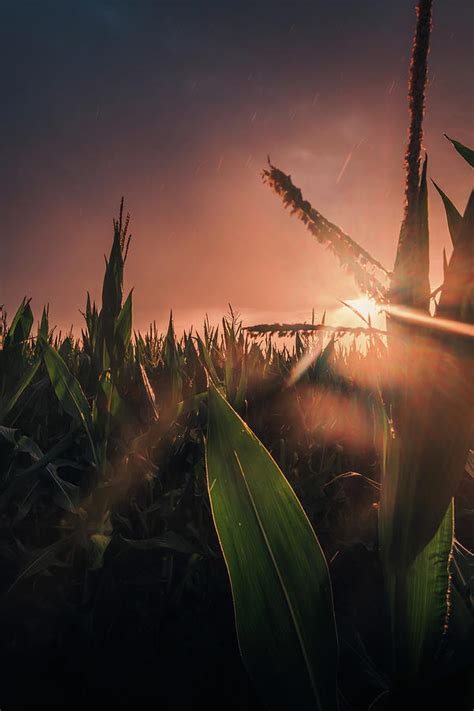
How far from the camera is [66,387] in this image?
4.12ft

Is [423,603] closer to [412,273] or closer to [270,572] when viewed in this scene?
[270,572]

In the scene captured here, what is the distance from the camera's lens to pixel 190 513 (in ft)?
3.65

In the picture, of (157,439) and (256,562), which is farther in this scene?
(157,439)

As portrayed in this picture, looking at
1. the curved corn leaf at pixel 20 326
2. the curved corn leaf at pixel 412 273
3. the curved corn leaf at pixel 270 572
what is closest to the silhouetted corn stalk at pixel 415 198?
the curved corn leaf at pixel 412 273

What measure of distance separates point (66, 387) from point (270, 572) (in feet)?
3.07

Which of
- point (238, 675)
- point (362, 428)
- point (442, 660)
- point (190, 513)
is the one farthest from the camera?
point (362, 428)

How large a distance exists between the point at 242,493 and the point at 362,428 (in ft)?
3.50

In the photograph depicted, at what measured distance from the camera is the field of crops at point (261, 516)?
42 centimetres

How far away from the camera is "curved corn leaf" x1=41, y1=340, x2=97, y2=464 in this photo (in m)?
1.23

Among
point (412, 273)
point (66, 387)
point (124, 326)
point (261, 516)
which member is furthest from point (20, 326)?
point (412, 273)

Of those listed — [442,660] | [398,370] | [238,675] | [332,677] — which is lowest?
[238,675]

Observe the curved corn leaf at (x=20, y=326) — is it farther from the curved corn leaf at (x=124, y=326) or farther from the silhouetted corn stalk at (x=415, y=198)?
the silhouetted corn stalk at (x=415, y=198)

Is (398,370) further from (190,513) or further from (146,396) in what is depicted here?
(146,396)

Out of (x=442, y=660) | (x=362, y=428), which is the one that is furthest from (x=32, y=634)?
(x=362, y=428)
